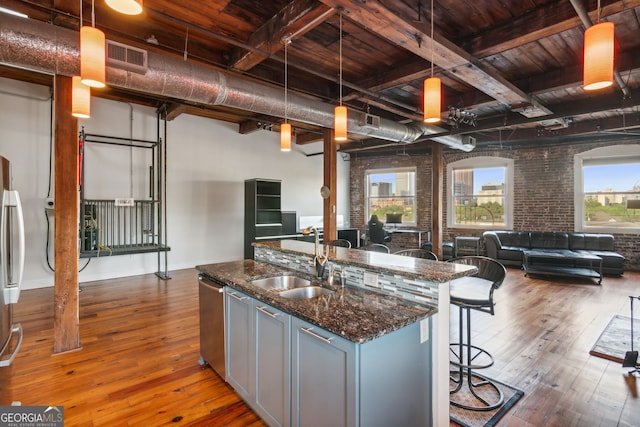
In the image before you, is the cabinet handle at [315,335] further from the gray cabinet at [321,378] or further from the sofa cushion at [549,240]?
the sofa cushion at [549,240]

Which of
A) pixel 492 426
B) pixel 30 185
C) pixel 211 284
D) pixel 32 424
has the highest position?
pixel 30 185

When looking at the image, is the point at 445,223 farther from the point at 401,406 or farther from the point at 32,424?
the point at 32,424

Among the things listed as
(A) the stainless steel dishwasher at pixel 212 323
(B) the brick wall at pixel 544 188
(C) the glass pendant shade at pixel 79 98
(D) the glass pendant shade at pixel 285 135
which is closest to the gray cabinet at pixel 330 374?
(A) the stainless steel dishwasher at pixel 212 323

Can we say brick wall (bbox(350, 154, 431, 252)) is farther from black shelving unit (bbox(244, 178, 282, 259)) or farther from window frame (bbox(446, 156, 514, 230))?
black shelving unit (bbox(244, 178, 282, 259))

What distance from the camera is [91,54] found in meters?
1.63

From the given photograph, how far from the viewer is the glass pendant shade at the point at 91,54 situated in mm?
1613

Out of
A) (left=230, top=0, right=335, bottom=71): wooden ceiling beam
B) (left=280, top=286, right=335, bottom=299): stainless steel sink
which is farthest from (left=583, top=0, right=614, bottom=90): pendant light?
(left=280, top=286, right=335, bottom=299): stainless steel sink

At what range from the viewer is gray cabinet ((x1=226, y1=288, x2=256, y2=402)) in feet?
6.81

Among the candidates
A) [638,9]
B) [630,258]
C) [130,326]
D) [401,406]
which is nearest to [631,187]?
[630,258]

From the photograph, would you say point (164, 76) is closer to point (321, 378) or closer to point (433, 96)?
point (433, 96)

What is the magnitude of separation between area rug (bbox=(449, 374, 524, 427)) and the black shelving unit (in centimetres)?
508

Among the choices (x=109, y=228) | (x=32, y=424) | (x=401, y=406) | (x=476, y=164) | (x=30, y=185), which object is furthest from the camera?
(x=476, y=164)

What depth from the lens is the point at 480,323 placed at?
12.2 ft

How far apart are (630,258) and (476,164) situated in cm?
353
